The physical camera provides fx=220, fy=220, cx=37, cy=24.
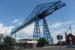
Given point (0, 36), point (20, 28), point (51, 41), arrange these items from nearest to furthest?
point (0, 36) < point (51, 41) < point (20, 28)

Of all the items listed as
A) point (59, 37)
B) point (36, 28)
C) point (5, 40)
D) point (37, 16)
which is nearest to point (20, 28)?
point (36, 28)

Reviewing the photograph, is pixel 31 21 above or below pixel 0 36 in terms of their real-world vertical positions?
above

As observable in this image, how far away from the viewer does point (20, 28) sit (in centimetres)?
11575

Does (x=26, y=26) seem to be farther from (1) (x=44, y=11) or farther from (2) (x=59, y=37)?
(2) (x=59, y=37)

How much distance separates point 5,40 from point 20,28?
32659 millimetres

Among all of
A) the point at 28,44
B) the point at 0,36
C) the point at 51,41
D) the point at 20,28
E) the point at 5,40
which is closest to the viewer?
the point at 5,40

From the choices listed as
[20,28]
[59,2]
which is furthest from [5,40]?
[20,28]

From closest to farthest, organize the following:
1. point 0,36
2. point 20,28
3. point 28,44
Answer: point 0,36 → point 20,28 → point 28,44

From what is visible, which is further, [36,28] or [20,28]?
[20,28]

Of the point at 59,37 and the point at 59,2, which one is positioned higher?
the point at 59,2

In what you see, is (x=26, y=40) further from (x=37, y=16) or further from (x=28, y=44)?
(x=37, y=16)

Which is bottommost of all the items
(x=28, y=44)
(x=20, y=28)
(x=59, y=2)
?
(x=28, y=44)

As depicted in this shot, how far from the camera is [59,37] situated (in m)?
24.5

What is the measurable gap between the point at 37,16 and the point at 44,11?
5.28 metres
